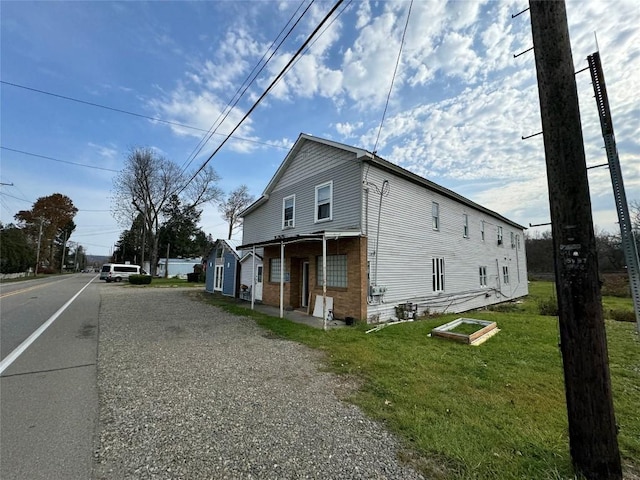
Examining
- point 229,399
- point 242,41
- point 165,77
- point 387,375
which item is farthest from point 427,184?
point 229,399

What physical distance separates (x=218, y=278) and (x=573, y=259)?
874 inches

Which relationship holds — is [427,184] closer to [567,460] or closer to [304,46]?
[304,46]

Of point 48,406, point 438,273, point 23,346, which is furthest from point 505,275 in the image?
point 23,346

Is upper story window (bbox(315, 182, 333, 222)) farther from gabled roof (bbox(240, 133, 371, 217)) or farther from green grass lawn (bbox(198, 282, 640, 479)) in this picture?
green grass lawn (bbox(198, 282, 640, 479))

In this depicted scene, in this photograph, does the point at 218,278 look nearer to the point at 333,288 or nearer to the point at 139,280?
the point at 139,280

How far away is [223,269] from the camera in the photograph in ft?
70.4

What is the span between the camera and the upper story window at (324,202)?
12.1m

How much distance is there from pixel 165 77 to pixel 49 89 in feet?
14.3

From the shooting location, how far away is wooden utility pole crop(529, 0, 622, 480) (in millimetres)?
2518

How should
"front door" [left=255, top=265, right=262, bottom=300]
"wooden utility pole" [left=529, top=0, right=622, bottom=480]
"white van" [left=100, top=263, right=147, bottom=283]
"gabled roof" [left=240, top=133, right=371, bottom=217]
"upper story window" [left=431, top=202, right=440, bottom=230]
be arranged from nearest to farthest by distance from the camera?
1. "wooden utility pole" [left=529, top=0, right=622, bottom=480]
2. "gabled roof" [left=240, top=133, right=371, bottom=217]
3. "upper story window" [left=431, top=202, right=440, bottom=230]
4. "front door" [left=255, top=265, right=262, bottom=300]
5. "white van" [left=100, top=263, right=147, bottom=283]

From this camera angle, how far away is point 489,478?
2.65m

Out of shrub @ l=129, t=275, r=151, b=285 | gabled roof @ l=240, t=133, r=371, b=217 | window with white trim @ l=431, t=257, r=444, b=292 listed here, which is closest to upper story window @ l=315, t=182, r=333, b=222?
gabled roof @ l=240, t=133, r=371, b=217

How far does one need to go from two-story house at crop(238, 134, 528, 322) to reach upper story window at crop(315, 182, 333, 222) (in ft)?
0.14

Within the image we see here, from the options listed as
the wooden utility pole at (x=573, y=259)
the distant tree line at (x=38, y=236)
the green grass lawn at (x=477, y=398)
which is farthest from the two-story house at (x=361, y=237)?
the distant tree line at (x=38, y=236)
